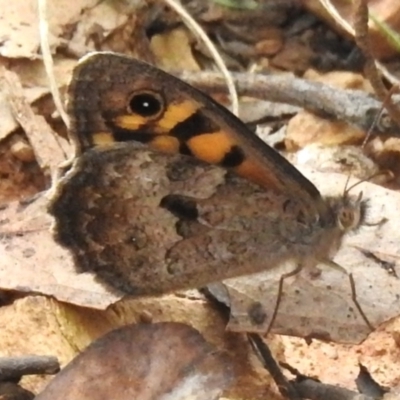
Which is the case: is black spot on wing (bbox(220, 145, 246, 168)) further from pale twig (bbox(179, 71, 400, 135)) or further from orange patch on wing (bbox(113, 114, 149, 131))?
pale twig (bbox(179, 71, 400, 135))

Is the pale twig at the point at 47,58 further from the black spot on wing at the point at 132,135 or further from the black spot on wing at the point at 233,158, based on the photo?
the black spot on wing at the point at 233,158

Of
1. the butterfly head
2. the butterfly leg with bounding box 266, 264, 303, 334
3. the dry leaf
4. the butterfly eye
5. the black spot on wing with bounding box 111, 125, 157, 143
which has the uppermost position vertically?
the butterfly eye

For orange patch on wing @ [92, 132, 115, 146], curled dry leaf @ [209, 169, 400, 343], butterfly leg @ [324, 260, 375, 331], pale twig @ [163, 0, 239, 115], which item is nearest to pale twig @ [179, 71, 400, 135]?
pale twig @ [163, 0, 239, 115]

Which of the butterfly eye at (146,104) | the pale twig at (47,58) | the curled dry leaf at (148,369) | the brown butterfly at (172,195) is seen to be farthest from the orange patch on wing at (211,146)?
the pale twig at (47,58)

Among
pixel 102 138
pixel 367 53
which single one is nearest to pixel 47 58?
pixel 102 138

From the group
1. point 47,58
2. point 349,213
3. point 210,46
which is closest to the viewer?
point 349,213

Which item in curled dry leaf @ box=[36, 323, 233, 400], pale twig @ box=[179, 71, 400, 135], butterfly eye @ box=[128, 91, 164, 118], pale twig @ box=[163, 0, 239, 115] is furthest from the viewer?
pale twig @ box=[163, 0, 239, 115]

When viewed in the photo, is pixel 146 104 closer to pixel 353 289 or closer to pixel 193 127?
pixel 193 127
